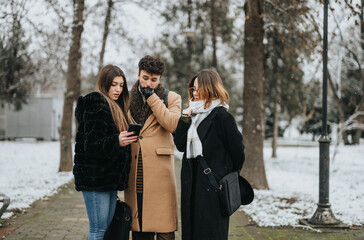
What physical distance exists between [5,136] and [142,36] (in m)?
19.8

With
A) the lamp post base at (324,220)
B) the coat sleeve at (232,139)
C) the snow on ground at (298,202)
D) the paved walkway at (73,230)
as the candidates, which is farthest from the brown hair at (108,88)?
the lamp post base at (324,220)

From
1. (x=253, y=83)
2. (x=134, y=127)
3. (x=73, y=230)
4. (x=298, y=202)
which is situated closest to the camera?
(x=134, y=127)

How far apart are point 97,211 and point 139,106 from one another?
91cm

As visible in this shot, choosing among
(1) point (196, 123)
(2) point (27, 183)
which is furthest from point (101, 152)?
(2) point (27, 183)

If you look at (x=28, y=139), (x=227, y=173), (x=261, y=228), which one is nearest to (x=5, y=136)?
(x=28, y=139)

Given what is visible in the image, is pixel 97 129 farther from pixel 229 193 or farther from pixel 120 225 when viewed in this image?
pixel 229 193

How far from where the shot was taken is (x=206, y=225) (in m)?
3.08

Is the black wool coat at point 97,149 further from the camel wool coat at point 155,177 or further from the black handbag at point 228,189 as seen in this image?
the black handbag at point 228,189

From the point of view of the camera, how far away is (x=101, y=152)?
2961mm

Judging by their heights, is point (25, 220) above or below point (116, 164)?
below

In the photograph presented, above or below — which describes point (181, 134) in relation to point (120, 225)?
above

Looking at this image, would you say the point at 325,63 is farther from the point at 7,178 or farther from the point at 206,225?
the point at 7,178

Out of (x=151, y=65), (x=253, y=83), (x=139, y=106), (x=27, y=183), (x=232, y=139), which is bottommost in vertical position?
(x=27, y=183)

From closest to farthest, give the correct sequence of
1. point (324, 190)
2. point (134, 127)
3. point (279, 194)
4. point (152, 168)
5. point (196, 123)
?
point (134, 127)
point (196, 123)
point (152, 168)
point (324, 190)
point (279, 194)
